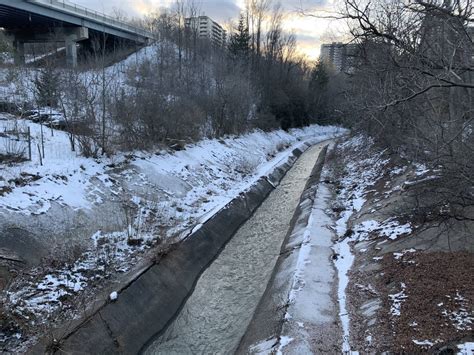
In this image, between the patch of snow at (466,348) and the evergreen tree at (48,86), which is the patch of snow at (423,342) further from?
the evergreen tree at (48,86)

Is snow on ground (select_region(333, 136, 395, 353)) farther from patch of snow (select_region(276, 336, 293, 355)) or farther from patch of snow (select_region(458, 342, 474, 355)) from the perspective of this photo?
patch of snow (select_region(458, 342, 474, 355))

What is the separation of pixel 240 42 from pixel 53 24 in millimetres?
23363

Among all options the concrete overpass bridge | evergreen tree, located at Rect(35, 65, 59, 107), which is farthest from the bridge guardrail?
evergreen tree, located at Rect(35, 65, 59, 107)

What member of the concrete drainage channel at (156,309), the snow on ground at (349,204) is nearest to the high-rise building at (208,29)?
the snow on ground at (349,204)

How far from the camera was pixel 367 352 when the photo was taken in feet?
22.1

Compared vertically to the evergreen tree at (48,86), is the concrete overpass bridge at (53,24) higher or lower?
higher

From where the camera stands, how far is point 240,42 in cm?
5175

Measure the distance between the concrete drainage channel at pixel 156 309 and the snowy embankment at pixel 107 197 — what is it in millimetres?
697

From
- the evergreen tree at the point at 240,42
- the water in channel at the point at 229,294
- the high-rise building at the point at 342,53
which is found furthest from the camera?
the evergreen tree at the point at 240,42

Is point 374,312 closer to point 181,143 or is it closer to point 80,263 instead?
point 80,263

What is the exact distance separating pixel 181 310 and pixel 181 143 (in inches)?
479

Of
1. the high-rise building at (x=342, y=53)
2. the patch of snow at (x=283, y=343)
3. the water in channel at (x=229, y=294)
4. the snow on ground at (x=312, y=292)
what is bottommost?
the water in channel at (x=229, y=294)

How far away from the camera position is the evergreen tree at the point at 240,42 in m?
50.7

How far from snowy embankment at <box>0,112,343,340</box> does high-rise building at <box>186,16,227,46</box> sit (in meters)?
40.7
